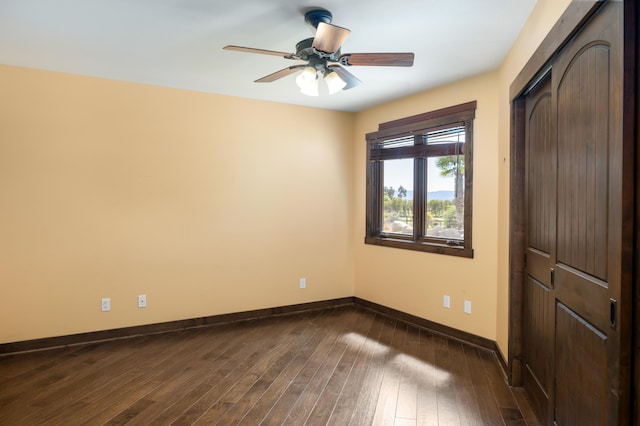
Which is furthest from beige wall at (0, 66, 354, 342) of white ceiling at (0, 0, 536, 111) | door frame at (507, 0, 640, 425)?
door frame at (507, 0, 640, 425)

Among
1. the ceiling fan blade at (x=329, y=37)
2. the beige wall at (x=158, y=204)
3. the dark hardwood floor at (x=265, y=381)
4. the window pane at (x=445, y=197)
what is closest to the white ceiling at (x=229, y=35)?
the ceiling fan blade at (x=329, y=37)

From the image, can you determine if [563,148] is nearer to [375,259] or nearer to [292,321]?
[375,259]

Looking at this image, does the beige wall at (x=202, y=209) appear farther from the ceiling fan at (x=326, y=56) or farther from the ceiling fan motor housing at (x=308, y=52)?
the ceiling fan motor housing at (x=308, y=52)

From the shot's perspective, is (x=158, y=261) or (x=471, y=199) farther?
(x=158, y=261)

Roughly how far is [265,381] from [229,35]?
2.54 metres

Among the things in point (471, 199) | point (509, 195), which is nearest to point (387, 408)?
point (509, 195)

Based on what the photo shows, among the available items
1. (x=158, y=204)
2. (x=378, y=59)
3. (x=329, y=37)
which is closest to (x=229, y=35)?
(x=329, y=37)

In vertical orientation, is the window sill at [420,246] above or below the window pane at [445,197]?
below

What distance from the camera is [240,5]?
217cm

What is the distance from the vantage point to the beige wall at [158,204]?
125 inches

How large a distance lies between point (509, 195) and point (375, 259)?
6.60 ft

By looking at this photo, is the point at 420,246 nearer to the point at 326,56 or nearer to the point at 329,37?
the point at 326,56

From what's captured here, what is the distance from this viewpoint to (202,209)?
388cm

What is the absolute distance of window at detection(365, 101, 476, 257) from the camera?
349 cm
